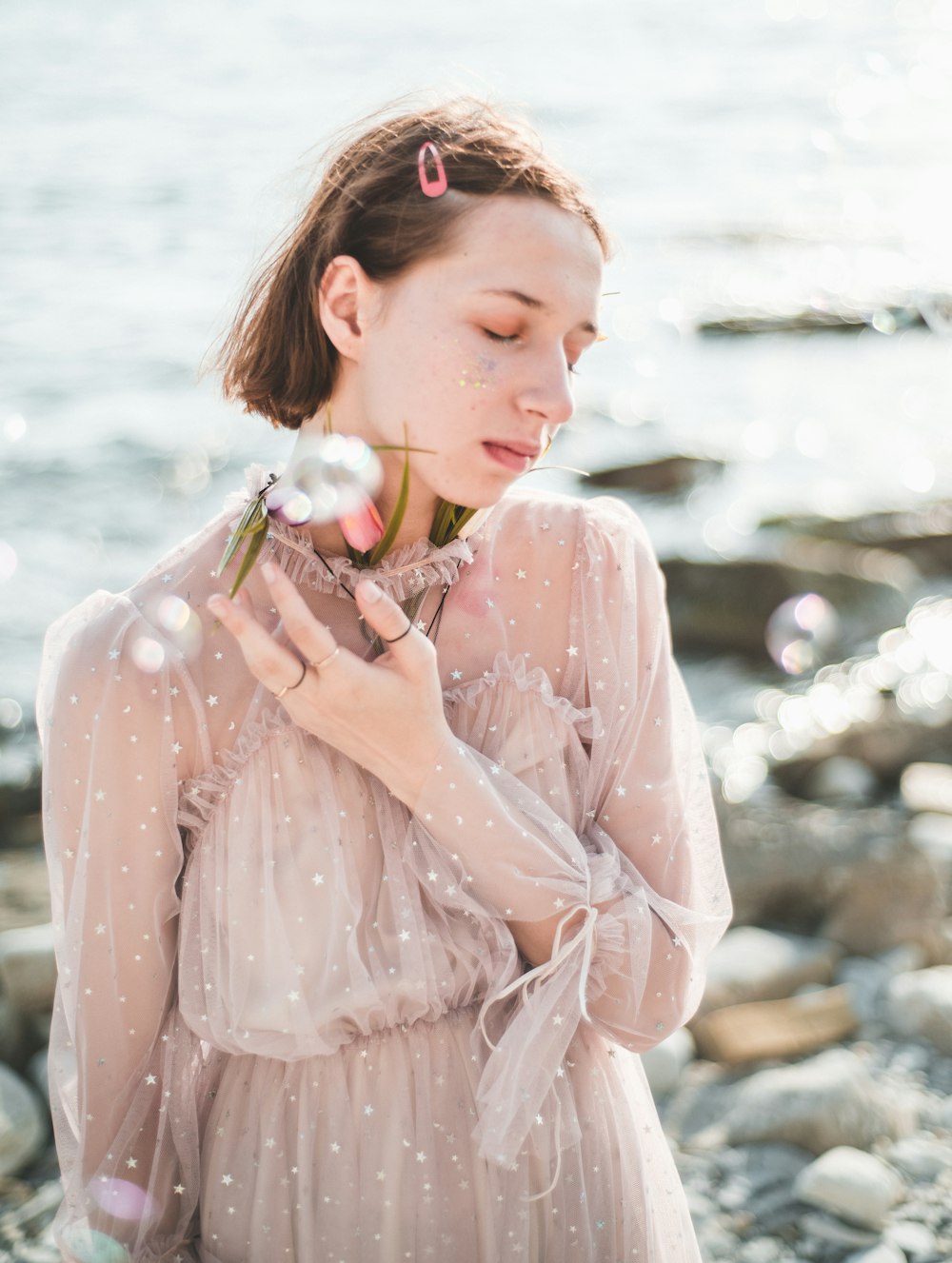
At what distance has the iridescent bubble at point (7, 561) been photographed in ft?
29.1

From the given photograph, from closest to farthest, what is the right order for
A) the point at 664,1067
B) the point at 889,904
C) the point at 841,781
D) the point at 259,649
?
the point at 259,649 → the point at 664,1067 → the point at 889,904 → the point at 841,781

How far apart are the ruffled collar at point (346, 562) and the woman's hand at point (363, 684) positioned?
6.9 inches

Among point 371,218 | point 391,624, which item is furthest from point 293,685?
point 371,218

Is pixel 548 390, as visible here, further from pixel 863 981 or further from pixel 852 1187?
pixel 863 981

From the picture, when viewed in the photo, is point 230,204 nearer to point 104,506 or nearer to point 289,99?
point 289,99

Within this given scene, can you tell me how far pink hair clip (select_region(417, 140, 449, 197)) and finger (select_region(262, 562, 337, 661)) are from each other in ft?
2.14

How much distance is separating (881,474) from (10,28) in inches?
861

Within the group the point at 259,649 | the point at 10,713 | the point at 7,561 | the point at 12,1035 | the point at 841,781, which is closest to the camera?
the point at 259,649

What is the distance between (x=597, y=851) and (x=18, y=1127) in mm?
2456

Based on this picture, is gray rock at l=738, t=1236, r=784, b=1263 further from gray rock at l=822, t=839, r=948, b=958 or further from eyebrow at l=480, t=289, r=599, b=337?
eyebrow at l=480, t=289, r=599, b=337

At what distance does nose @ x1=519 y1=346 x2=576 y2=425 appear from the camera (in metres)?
2.01

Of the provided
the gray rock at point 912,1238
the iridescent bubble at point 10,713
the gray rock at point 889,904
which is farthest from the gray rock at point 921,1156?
the iridescent bubble at point 10,713

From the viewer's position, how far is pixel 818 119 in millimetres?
23500

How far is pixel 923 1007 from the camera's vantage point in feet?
13.6
